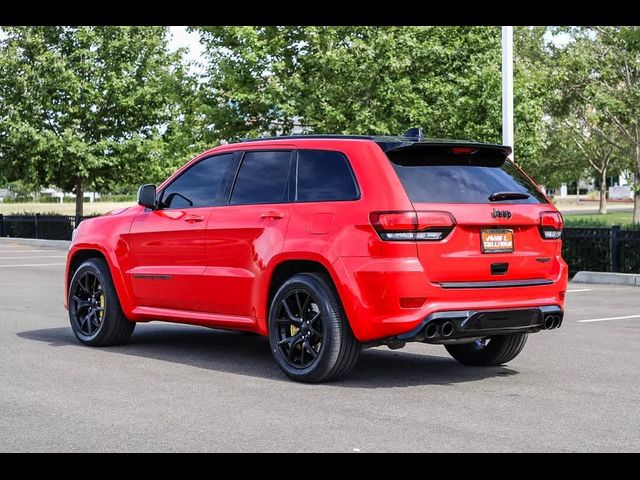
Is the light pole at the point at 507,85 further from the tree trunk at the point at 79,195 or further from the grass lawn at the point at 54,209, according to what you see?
the grass lawn at the point at 54,209

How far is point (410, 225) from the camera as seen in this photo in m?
7.77

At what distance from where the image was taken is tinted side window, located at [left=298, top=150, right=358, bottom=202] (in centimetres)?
825

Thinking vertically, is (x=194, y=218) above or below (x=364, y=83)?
Result: below

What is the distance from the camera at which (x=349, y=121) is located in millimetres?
32906

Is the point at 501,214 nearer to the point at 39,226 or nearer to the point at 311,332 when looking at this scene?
the point at 311,332

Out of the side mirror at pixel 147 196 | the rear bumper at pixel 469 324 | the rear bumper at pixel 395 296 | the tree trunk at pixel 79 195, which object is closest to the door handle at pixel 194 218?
the side mirror at pixel 147 196

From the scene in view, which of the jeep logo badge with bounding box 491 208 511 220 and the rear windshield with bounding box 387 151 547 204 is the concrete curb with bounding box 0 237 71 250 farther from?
the jeep logo badge with bounding box 491 208 511 220

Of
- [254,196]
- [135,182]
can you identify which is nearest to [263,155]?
[254,196]

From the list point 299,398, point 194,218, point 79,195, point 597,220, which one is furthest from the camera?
point 79,195

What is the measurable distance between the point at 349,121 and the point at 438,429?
87.8 feet

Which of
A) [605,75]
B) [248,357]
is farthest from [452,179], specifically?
[605,75]

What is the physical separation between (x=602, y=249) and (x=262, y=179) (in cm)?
1266

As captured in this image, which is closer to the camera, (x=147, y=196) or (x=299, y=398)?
(x=299, y=398)

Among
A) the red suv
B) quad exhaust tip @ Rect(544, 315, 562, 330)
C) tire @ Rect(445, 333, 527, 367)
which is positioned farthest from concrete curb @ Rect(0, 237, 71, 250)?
quad exhaust tip @ Rect(544, 315, 562, 330)
